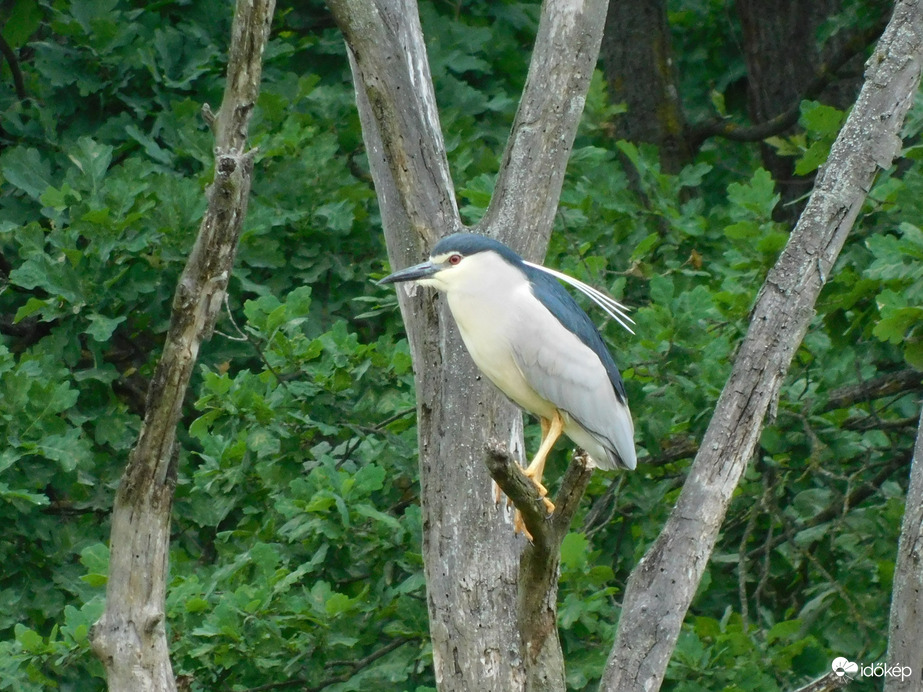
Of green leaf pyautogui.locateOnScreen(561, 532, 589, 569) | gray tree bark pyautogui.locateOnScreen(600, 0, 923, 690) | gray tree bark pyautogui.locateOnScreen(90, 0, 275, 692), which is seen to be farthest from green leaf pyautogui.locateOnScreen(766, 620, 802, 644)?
gray tree bark pyautogui.locateOnScreen(90, 0, 275, 692)

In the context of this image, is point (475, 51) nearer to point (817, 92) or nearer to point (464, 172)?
point (464, 172)

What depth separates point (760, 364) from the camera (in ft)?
10.8

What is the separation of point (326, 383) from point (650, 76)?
9.38 ft

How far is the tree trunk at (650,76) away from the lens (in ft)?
21.6

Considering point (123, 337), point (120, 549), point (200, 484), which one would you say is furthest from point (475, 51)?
point (120, 549)

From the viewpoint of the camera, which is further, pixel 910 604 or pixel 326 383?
pixel 326 383

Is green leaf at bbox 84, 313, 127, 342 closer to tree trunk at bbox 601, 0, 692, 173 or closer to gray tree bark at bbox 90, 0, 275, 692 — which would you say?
gray tree bark at bbox 90, 0, 275, 692

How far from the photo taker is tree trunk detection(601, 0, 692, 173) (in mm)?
6598

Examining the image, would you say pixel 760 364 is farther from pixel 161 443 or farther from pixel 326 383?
pixel 326 383

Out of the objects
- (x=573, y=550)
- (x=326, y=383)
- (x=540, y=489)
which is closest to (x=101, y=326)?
(x=326, y=383)

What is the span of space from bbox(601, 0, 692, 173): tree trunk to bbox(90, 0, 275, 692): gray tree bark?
3.56 metres

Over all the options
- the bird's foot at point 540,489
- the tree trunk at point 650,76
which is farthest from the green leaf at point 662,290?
the tree trunk at point 650,76

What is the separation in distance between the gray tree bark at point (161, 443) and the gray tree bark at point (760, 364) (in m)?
1.13

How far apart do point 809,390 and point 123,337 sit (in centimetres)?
264
